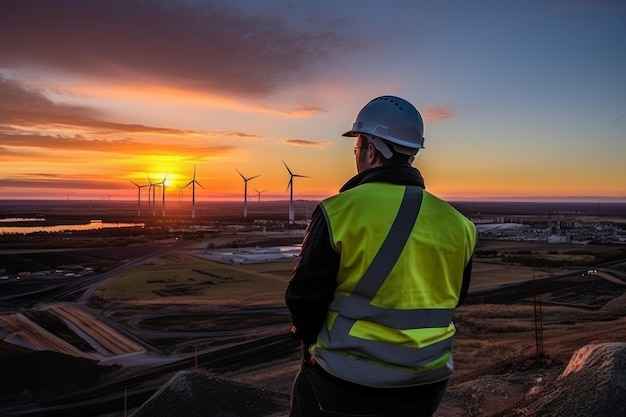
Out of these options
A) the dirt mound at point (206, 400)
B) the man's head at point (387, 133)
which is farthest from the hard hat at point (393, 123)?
the dirt mound at point (206, 400)

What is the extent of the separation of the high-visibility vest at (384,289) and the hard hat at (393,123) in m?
0.34

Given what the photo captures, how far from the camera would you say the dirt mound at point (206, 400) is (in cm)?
844

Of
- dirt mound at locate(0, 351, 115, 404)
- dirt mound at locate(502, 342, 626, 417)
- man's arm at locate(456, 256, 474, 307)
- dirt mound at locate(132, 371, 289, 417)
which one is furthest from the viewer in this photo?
dirt mound at locate(0, 351, 115, 404)

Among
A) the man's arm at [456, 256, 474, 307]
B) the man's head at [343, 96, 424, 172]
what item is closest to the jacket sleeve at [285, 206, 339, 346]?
the man's head at [343, 96, 424, 172]

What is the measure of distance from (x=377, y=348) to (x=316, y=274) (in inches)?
15.6

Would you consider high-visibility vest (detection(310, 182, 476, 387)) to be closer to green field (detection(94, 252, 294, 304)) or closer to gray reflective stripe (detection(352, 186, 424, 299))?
gray reflective stripe (detection(352, 186, 424, 299))

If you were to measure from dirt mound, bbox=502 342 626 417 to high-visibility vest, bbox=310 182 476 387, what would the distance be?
17.7 feet

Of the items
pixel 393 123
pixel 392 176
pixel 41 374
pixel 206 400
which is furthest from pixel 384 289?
pixel 41 374

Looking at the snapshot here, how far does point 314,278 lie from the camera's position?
2189 millimetres

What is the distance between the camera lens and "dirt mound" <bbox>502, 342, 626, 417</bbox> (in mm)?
6414

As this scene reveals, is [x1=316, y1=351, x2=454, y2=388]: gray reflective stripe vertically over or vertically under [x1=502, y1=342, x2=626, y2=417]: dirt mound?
over

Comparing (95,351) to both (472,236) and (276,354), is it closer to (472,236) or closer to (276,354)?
(276,354)

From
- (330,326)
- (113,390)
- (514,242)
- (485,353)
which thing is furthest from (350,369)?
(514,242)

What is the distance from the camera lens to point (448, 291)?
233cm
